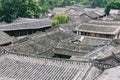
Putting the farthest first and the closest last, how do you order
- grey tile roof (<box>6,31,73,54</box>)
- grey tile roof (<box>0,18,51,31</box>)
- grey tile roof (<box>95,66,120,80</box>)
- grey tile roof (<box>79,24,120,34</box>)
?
grey tile roof (<box>0,18,51,31</box>), grey tile roof (<box>79,24,120,34</box>), grey tile roof (<box>6,31,73,54</box>), grey tile roof (<box>95,66,120,80</box>)

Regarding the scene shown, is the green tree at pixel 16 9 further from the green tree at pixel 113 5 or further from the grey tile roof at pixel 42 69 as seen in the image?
the grey tile roof at pixel 42 69

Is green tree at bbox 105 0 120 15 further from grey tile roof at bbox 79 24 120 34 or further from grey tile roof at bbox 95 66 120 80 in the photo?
grey tile roof at bbox 95 66 120 80

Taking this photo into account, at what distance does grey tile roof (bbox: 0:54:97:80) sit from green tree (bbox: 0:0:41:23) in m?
33.5

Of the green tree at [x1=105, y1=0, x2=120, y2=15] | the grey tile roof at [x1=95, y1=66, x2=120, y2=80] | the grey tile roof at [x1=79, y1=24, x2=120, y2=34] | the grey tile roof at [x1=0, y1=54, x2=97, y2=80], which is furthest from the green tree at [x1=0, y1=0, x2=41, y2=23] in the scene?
the grey tile roof at [x1=95, y1=66, x2=120, y2=80]

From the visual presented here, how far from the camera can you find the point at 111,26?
37.2 m

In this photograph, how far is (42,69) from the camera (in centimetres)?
1492

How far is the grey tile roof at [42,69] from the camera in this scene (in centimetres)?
1404

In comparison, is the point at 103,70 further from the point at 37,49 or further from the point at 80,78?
the point at 37,49

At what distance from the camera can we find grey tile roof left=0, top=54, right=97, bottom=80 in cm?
1404

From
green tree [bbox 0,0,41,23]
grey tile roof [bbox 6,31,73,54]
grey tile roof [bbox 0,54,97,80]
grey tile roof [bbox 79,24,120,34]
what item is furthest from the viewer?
green tree [bbox 0,0,41,23]

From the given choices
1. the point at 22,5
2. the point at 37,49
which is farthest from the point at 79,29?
the point at 22,5

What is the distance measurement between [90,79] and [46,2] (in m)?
76.9

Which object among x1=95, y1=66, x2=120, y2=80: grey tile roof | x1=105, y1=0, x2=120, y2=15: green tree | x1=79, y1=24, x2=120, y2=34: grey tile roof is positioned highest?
x1=95, y1=66, x2=120, y2=80: grey tile roof

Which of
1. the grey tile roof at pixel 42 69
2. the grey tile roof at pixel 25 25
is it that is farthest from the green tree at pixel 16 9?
the grey tile roof at pixel 42 69
